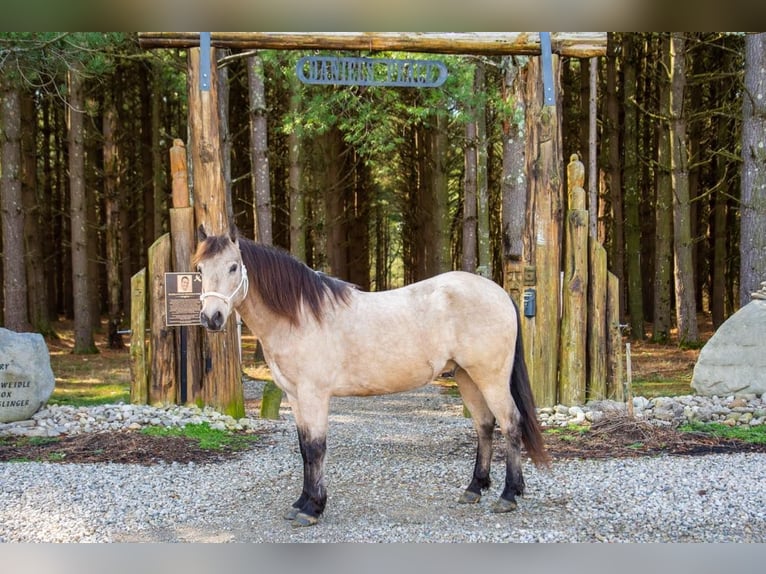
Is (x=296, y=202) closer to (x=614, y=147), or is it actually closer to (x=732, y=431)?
(x=614, y=147)

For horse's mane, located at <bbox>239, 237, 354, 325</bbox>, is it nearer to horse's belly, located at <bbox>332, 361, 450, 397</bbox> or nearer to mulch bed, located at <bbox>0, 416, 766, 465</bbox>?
horse's belly, located at <bbox>332, 361, 450, 397</bbox>

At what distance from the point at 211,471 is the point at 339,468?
1028mm

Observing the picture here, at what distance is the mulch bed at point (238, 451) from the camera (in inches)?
232

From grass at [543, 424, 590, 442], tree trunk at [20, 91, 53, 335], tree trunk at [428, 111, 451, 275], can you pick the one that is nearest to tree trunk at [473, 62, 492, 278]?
tree trunk at [428, 111, 451, 275]

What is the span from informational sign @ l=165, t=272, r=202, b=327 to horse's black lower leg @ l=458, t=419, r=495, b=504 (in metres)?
3.15

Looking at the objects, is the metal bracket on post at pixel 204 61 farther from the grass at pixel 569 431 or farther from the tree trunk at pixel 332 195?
the tree trunk at pixel 332 195

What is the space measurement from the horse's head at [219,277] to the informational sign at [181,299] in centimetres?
247

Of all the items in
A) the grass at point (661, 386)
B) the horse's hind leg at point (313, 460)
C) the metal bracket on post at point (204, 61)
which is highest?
the metal bracket on post at point (204, 61)

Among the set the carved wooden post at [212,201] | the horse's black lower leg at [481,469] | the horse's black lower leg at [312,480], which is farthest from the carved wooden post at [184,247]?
the horse's black lower leg at [481,469]

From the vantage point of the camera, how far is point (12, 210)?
37.9ft

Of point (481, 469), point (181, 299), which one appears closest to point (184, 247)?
point (181, 299)

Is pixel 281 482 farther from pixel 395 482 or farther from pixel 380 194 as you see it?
pixel 380 194

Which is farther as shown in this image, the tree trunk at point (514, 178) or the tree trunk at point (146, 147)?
the tree trunk at point (146, 147)

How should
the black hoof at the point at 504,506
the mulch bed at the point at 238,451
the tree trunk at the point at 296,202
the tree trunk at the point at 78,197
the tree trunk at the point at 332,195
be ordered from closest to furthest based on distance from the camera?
the black hoof at the point at 504,506
the mulch bed at the point at 238,451
the tree trunk at the point at 296,202
the tree trunk at the point at 78,197
the tree trunk at the point at 332,195
